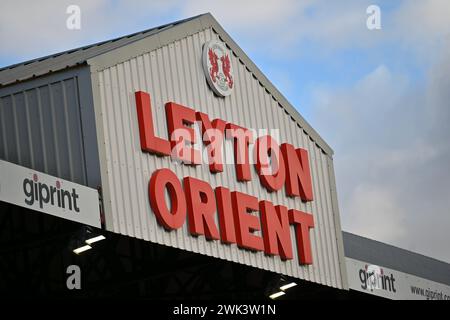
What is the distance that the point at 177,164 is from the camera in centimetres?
2730

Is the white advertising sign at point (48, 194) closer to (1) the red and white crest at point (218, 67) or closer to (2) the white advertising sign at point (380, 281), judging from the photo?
(1) the red and white crest at point (218, 67)

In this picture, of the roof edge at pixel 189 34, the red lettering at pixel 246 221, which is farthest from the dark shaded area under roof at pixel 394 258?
the red lettering at pixel 246 221

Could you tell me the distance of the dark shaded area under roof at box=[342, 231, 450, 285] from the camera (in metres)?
45.8

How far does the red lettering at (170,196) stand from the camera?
26.0 m

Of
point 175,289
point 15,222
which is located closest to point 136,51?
point 15,222

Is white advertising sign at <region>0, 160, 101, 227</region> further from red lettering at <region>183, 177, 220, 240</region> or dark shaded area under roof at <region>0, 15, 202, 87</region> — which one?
red lettering at <region>183, 177, 220, 240</region>

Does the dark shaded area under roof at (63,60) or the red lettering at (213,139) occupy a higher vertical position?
the dark shaded area under roof at (63,60)

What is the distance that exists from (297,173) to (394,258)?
60.0 feet

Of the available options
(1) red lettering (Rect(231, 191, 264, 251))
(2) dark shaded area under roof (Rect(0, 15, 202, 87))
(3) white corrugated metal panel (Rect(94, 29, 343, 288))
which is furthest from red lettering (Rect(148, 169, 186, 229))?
(2) dark shaded area under roof (Rect(0, 15, 202, 87))

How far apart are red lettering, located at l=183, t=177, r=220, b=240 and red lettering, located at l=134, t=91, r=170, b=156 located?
123 cm

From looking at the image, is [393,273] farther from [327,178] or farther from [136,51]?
[136,51]

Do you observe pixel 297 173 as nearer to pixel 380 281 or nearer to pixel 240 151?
pixel 240 151

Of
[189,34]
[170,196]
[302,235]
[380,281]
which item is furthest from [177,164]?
[380,281]

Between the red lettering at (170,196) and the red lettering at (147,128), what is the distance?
53 centimetres
